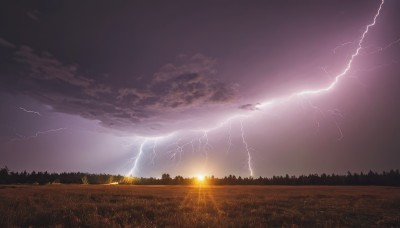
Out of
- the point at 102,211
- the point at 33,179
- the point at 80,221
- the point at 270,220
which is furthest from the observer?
the point at 33,179

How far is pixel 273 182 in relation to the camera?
12319 cm

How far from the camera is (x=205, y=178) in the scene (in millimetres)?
153125

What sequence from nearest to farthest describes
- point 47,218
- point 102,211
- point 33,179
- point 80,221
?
point 80,221, point 47,218, point 102,211, point 33,179

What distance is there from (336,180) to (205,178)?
201ft

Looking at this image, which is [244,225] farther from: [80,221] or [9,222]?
[9,222]

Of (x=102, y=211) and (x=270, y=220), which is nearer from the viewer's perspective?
(x=270, y=220)

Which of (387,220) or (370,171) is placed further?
(370,171)

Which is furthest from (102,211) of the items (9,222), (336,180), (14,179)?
(14,179)

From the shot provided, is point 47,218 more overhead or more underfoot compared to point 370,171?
more underfoot

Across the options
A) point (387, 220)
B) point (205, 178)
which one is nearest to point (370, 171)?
point (205, 178)

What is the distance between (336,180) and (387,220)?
358 feet

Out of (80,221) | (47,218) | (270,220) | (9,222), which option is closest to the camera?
(9,222)

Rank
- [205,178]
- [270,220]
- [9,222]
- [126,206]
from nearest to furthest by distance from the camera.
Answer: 1. [9,222]
2. [270,220]
3. [126,206]
4. [205,178]

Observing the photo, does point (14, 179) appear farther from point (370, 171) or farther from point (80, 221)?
point (370, 171)
